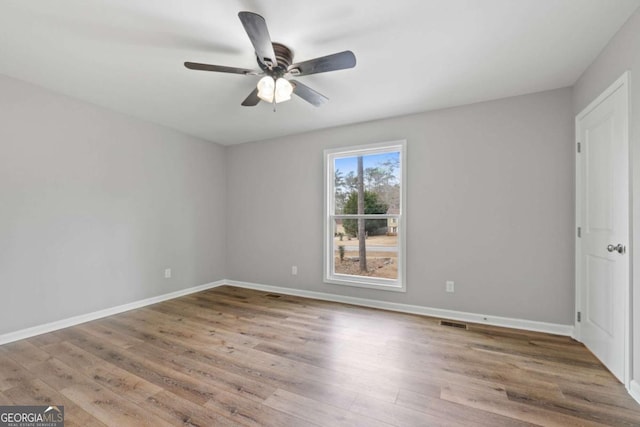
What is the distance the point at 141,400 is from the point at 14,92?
310 cm

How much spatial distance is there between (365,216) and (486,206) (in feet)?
4.74

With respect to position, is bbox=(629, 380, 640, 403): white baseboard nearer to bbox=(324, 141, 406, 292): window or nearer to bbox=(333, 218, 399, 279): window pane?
bbox=(324, 141, 406, 292): window

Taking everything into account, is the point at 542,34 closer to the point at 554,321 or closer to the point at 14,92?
the point at 554,321

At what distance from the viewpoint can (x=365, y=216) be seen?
3770mm

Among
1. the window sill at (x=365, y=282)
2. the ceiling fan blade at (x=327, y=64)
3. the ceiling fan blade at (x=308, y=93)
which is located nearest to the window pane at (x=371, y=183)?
the window sill at (x=365, y=282)

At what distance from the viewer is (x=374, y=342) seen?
2.58m

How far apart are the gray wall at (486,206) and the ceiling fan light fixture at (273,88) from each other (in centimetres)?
181

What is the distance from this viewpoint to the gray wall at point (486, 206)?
2.76m

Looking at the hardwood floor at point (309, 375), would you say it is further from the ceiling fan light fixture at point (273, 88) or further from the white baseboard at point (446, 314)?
the ceiling fan light fixture at point (273, 88)

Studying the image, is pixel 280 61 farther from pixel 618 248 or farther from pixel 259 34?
pixel 618 248

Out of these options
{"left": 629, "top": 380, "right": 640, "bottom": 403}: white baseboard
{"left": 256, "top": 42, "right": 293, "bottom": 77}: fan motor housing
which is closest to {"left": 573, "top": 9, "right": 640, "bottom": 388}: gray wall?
{"left": 629, "top": 380, "right": 640, "bottom": 403}: white baseboard

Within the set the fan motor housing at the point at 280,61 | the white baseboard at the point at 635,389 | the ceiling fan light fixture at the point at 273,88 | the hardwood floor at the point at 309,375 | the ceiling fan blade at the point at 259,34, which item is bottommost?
the hardwood floor at the point at 309,375

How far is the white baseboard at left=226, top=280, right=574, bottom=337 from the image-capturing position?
109 inches

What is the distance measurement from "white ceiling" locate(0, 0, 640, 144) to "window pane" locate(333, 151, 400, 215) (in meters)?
0.79
